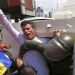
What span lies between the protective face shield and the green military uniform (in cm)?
13

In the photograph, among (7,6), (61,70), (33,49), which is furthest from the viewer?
(7,6)

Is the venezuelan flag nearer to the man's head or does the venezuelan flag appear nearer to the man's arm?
the man's arm

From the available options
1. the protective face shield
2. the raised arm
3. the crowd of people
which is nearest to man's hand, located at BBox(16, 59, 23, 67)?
the crowd of people

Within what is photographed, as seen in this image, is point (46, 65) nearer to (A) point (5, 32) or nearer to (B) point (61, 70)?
(B) point (61, 70)

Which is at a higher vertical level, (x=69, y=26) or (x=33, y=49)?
(x=69, y=26)

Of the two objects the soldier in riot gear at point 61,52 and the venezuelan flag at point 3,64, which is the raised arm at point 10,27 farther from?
the soldier in riot gear at point 61,52

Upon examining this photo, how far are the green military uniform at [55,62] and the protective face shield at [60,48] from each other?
0.43 feet

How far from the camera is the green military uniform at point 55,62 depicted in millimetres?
1999

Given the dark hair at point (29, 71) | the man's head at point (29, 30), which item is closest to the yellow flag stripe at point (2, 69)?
the dark hair at point (29, 71)

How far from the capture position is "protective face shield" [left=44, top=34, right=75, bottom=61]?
1794 millimetres

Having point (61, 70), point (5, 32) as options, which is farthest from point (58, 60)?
point (5, 32)

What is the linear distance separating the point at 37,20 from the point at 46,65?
0.60 m

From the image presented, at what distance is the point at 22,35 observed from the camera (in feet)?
8.15

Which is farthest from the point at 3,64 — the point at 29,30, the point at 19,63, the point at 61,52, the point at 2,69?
the point at 61,52
